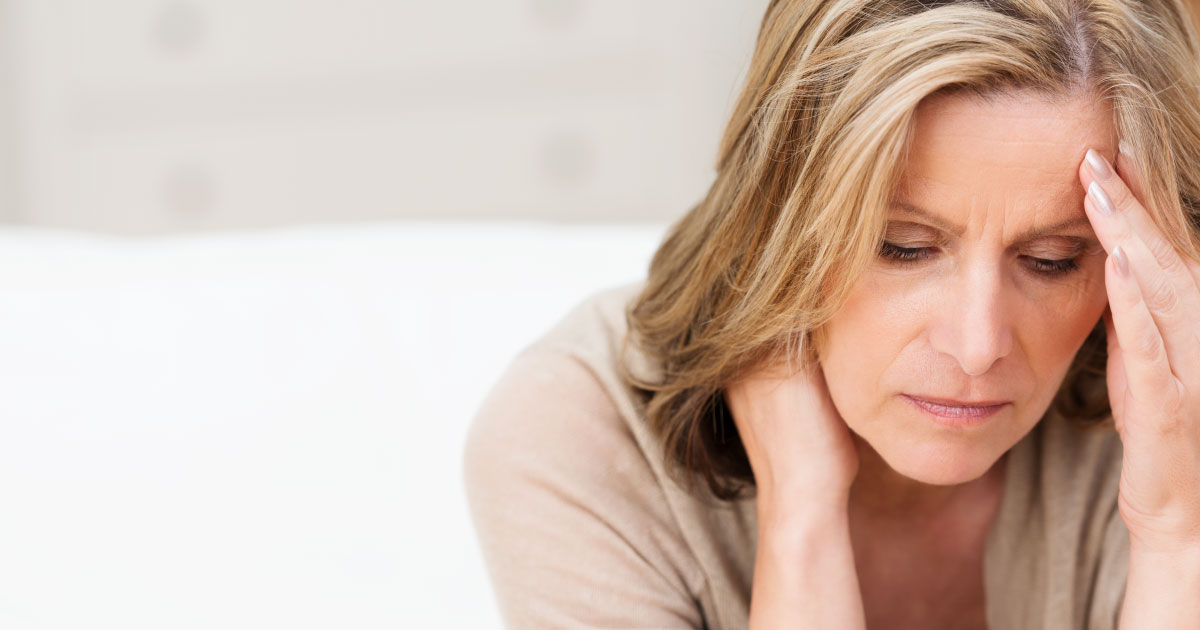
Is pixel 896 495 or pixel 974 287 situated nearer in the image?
pixel 974 287

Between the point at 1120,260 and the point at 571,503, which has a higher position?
the point at 1120,260

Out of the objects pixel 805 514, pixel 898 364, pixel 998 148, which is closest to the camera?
pixel 998 148

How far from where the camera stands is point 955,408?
1.15 m

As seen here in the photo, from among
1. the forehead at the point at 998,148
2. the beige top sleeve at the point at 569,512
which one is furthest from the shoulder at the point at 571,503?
the forehead at the point at 998,148

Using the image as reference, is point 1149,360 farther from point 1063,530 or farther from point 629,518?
point 629,518

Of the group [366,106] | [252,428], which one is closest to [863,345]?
[252,428]

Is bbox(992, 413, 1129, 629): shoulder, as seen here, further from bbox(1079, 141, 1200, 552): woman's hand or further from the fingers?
the fingers

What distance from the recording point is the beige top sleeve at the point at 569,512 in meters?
1.28

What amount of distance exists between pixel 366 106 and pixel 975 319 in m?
3.59

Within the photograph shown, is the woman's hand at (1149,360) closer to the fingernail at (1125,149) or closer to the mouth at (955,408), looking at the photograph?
the fingernail at (1125,149)

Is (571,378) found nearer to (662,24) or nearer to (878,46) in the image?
(878,46)

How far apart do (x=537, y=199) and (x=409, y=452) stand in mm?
2717

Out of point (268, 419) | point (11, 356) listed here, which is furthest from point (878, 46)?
point (11, 356)

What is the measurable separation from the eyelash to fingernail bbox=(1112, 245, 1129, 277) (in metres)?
→ 0.05
